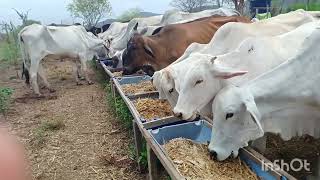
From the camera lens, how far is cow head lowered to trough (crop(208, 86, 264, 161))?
115 inches

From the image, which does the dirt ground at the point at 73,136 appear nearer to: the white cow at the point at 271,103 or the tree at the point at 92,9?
the white cow at the point at 271,103

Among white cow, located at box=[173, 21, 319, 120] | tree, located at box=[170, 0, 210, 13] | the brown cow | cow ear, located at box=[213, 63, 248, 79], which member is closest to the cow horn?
the brown cow

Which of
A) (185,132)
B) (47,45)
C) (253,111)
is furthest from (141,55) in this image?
(253,111)

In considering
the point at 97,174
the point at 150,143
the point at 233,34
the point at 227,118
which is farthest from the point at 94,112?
the point at 227,118

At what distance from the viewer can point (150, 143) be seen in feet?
11.3

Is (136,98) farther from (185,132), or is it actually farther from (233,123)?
(233,123)

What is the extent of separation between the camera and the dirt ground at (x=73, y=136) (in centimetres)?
465

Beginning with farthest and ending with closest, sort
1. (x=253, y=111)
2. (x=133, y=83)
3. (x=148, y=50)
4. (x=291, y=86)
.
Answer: (x=133, y=83), (x=148, y=50), (x=291, y=86), (x=253, y=111)

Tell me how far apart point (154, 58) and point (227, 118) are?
394 cm

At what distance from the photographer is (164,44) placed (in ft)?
22.2

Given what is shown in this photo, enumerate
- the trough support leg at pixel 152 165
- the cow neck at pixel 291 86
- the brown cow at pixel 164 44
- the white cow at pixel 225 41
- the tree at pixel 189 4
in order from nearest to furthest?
the cow neck at pixel 291 86 → the trough support leg at pixel 152 165 → the white cow at pixel 225 41 → the brown cow at pixel 164 44 → the tree at pixel 189 4

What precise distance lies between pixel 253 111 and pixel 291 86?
19.1 inches

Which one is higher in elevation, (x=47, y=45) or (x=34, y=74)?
(x=47, y=45)

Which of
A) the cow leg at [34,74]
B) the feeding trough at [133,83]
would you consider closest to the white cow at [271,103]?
the feeding trough at [133,83]
